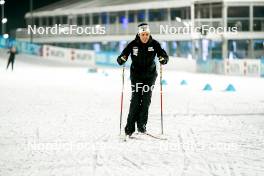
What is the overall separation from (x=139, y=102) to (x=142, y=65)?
0.57 meters

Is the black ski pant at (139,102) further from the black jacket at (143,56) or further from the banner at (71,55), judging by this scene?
the banner at (71,55)

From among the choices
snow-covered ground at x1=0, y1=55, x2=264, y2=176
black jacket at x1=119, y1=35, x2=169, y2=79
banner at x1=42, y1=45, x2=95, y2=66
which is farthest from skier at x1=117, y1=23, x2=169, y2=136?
banner at x1=42, y1=45, x2=95, y2=66

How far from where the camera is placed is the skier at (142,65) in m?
8.28

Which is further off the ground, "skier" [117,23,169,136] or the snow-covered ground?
"skier" [117,23,169,136]

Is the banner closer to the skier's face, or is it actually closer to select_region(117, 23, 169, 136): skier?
select_region(117, 23, 169, 136): skier

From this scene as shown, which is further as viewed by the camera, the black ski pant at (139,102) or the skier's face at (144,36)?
the black ski pant at (139,102)

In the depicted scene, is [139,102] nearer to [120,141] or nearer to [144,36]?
[120,141]

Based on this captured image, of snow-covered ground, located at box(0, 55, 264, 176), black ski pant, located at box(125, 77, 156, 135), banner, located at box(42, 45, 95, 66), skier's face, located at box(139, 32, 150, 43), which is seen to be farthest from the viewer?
banner, located at box(42, 45, 95, 66)

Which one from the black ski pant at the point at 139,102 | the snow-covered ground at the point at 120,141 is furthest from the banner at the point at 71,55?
the black ski pant at the point at 139,102

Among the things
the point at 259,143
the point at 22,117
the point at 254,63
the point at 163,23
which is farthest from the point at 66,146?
the point at 163,23

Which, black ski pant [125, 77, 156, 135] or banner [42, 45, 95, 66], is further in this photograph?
banner [42, 45, 95, 66]

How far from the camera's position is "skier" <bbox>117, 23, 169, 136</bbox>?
828 centimetres

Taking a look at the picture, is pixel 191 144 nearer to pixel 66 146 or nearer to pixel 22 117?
pixel 66 146

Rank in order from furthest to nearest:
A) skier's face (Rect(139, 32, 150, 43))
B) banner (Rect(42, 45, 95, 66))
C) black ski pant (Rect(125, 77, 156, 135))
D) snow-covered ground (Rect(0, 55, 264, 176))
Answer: banner (Rect(42, 45, 95, 66))
black ski pant (Rect(125, 77, 156, 135))
skier's face (Rect(139, 32, 150, 43))
snow-covered ground (Rect(0, 55, 264, 176))
